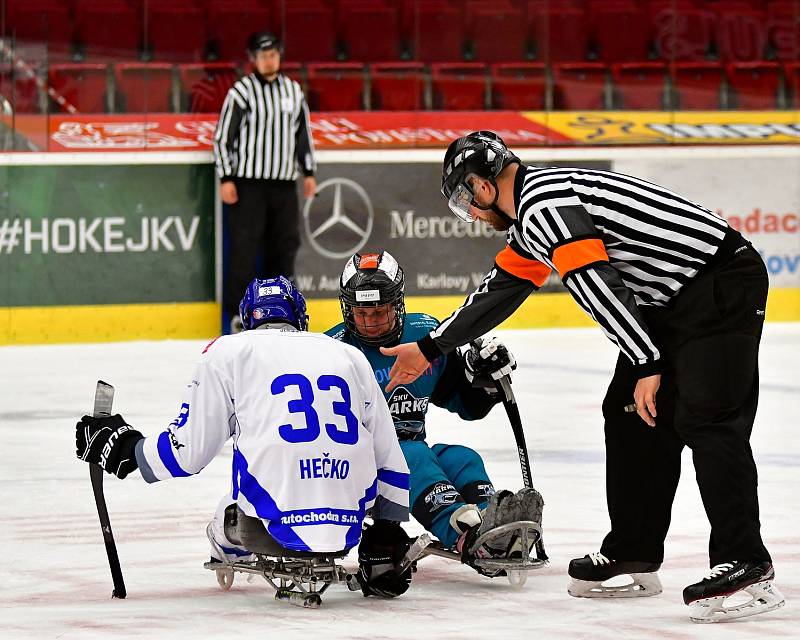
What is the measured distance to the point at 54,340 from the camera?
9195 mm

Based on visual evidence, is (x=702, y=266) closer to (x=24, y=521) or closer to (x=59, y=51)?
(x=24, y=521)

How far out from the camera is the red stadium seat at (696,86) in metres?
10.5

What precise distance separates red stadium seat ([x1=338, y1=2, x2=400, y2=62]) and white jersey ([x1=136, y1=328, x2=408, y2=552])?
6.95m

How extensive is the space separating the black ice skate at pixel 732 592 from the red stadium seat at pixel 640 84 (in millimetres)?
7240

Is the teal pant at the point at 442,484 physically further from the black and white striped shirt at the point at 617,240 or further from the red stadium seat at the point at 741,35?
the red stadium seat at the point at 741,35

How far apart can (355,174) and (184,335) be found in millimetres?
1386

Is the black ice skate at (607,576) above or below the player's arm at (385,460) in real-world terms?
below

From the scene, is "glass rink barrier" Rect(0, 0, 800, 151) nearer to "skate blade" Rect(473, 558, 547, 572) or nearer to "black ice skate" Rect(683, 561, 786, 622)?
"skate blade" Rect(473, 558, 547, 572)

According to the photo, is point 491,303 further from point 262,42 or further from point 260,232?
point 262,42

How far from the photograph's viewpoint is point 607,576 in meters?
3.70

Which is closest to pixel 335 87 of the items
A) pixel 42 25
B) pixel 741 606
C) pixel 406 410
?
pixel 42 25

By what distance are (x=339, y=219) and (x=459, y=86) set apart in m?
1.23

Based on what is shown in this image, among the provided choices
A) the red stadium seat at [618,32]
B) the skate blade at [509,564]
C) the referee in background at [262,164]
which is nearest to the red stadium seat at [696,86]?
the red stadium seat at [618,32]

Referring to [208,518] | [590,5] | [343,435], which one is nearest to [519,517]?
[343,435]
